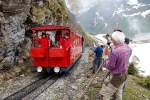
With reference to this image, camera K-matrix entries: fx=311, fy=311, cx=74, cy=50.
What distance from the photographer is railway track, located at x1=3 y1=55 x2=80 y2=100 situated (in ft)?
44.2

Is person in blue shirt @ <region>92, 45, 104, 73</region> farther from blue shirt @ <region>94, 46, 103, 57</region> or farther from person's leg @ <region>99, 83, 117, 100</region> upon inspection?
person's leg @ <region>99, 83, 117, 100</region>

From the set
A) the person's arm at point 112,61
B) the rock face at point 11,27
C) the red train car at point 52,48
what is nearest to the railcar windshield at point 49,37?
the red train car at point 52,48

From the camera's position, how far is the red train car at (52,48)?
59.2 ft

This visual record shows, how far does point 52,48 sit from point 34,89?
356 centimetres

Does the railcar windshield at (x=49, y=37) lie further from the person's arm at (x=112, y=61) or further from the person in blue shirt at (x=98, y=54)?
the person's arm at (x=112, y=61)

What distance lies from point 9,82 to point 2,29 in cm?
348

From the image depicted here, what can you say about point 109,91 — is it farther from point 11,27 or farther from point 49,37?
point 11,27

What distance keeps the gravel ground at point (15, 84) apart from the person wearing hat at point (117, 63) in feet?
22.7

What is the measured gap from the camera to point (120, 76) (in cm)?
787

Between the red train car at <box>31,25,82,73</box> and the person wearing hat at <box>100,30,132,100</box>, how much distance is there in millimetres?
9906

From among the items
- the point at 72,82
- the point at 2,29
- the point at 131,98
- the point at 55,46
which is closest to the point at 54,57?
the point at 55,46

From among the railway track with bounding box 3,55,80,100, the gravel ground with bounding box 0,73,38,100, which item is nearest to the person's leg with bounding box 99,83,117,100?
the railway track with bounding box 3,55,80,100

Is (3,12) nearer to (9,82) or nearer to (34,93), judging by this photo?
(9,82)

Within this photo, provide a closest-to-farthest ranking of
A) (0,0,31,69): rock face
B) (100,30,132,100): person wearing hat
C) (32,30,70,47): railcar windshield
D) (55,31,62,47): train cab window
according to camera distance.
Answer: (100,30,132,100): person wearing hat < (32,30,70,47): railcar windshield < (55,31,62,47): train cab window < (0,0,31,69): rock face
